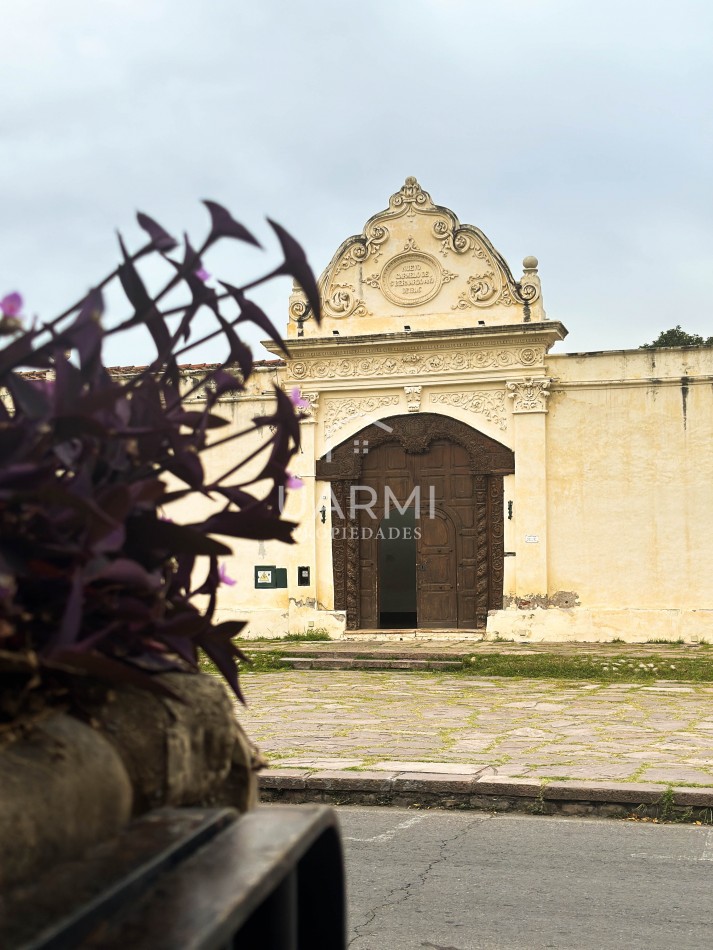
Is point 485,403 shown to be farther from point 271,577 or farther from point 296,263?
point 296,263

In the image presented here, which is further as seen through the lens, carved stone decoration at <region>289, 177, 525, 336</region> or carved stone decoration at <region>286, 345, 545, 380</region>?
carved stone decoration at <region>289, 177, 525, 336</region>

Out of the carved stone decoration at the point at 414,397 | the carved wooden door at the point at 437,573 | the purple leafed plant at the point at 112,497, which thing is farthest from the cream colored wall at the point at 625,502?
the purple leafed plant at the point at 112,497

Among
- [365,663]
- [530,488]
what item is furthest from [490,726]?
[530,488]

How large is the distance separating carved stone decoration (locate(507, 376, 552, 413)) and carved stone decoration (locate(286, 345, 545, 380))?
279 mm

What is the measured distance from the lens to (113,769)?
1.21 m

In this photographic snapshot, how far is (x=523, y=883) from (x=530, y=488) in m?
11.9

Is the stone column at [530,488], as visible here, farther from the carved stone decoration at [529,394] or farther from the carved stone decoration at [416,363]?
the carved stone decoration at [416,363]

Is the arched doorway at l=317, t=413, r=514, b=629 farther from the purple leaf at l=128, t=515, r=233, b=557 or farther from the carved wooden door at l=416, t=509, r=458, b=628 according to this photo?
the purple leaf at l=128, t=515, r=233, b=557

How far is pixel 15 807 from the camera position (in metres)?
1.00

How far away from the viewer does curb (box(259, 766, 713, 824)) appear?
671 centimetres

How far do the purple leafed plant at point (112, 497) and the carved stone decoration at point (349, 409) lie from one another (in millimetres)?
16115

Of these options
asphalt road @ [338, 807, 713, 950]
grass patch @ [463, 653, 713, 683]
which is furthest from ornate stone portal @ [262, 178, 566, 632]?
asphalt road @ [338, 807, 713, 950]

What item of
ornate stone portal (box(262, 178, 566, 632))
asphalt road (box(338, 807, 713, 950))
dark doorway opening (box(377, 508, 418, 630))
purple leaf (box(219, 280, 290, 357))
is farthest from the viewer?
dark doorway opening (box(377, 508, 418, 630))

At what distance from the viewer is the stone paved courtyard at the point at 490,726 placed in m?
7.75
